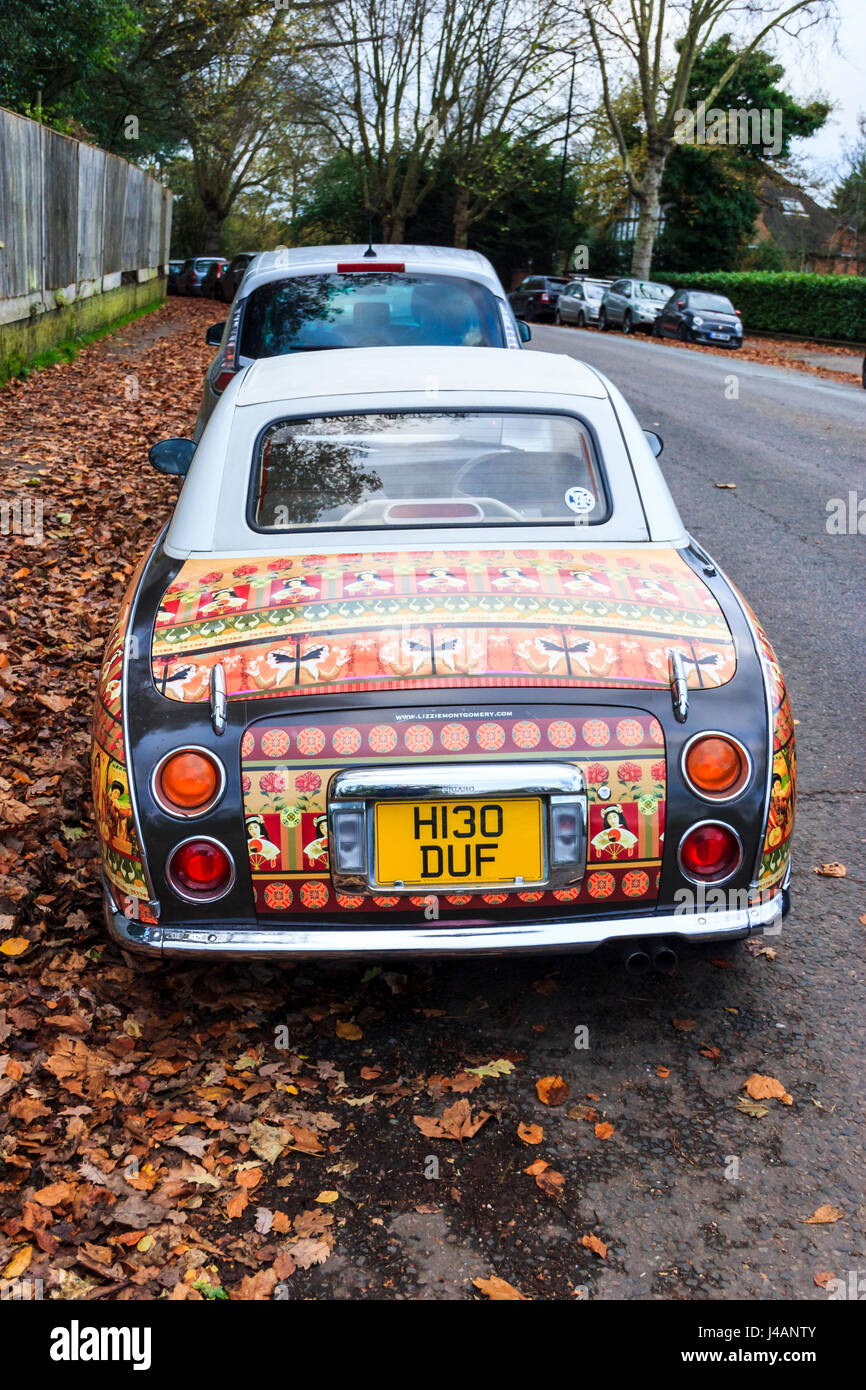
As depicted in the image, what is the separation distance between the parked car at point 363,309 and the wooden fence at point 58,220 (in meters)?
6.73

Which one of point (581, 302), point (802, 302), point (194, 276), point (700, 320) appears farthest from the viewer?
point (802, 302)

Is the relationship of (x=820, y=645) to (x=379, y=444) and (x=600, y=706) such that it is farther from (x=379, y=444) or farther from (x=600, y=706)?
(x=600, y=706)

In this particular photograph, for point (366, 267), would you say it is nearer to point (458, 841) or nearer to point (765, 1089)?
point (458, 841)

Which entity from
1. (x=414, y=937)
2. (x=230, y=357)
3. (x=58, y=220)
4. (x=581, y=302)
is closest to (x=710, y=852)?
(x=414, y=937)

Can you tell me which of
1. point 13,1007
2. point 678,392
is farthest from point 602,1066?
point 678,392

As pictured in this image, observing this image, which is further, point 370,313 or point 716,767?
point 370,313

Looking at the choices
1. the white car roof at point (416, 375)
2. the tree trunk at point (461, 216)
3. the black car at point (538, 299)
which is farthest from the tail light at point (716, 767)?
the tree trunk at point (461, 216)

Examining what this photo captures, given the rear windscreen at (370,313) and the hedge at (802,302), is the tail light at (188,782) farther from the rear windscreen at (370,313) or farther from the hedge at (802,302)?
the hedge at (802,302)

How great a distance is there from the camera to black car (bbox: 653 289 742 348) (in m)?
28.5

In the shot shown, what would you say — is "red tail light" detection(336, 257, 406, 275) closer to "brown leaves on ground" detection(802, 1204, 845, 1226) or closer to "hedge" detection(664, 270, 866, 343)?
"brown leaves on ground" detection(802, 1204, 845, 1226)

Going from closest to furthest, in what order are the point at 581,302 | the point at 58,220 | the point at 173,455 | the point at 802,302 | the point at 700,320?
the point at 173,455 → the point at 58,220 → the point at 700,320 → the point at 581,302 → the point at 802,302

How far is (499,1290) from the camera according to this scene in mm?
2316

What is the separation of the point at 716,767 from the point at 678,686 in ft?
0.67

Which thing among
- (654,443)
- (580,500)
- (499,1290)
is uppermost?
(654,443)
